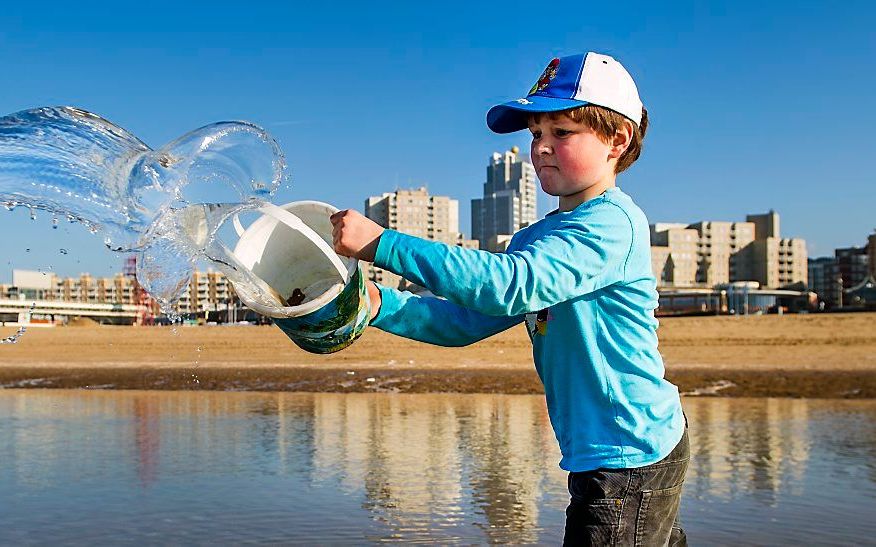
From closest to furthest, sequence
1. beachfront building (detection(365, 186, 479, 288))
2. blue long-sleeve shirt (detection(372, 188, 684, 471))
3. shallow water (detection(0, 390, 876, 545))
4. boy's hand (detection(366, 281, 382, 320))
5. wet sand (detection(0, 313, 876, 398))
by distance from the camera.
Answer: blue long-sleeve shirt (detection(372, 188, 684, 471)) → boy's hand (detection(366, 281, 382, 320)) → shallow water (detection(0, 390, 876, 545)) → wet sand (detection(0, 313, 876, 398)) → beachfront building (detection(365, 186, 479, 288))

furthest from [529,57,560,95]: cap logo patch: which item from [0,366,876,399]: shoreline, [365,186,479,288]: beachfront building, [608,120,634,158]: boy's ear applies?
[365,186,479,288]: beachfront building

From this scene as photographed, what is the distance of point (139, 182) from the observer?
10.5 feet

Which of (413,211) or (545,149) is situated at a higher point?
(413,211)

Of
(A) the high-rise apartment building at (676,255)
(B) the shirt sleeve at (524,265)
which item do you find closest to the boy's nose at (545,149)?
(B) the shirt sleeve at (524,265)

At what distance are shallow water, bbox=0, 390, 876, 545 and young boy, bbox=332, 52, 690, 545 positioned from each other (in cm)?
423

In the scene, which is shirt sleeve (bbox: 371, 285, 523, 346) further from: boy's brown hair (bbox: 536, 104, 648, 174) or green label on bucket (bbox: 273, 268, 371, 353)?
boy's brown hair (bbox: 536, 104, 648, 174)

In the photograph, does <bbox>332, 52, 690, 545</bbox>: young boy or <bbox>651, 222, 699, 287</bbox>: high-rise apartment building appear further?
<bbox>651, 222, 699, 287</bbox>: high-rise apartment building

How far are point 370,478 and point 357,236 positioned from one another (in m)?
6.70

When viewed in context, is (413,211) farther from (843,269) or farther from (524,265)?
(524,265)

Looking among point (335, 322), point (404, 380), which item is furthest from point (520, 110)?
point (404, 380)

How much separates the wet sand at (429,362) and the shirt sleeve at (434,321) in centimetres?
1610

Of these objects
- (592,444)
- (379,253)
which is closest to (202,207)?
(379,253)

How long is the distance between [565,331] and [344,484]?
20.5ft

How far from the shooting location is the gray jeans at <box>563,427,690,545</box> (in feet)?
8.61
